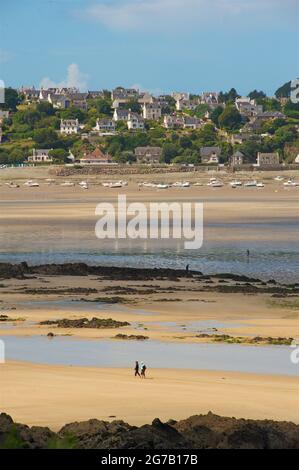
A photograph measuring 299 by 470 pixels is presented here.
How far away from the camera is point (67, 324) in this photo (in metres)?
24.9

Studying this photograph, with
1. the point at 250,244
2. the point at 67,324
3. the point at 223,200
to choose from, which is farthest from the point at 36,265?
the point at 223,200

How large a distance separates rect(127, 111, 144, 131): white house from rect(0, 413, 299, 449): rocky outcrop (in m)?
160

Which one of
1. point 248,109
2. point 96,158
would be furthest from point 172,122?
point 96,158

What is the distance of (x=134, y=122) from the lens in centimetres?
17650

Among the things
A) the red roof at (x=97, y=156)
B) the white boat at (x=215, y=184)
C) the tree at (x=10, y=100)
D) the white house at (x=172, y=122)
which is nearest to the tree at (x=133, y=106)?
the white house at (x=172, y=122)

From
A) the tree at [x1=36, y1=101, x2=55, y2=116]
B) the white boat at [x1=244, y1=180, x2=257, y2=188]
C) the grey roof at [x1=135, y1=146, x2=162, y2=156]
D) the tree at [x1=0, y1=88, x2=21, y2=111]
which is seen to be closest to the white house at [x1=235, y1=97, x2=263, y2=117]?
the tree at [x1=36, y1=101, x2=55, y2=116]

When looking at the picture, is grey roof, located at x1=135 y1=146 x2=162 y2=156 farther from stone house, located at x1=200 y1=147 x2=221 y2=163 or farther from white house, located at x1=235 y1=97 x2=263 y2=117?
white house, located at x1=235 y1=97 x2=263 y2=117

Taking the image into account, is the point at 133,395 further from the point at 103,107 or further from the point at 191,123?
the point at 103,107

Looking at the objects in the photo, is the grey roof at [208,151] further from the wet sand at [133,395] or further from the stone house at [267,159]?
the wet sand at [133,395]

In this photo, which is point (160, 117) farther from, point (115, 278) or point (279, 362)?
point (279, 362)

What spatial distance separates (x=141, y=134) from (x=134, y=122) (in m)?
13.4

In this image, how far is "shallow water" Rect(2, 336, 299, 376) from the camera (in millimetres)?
20266

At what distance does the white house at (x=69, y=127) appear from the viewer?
554 feet

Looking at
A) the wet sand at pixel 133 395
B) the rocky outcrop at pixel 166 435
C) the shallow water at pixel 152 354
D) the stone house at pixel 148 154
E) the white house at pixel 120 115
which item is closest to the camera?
the rocky outcrop at pixel 166 435
